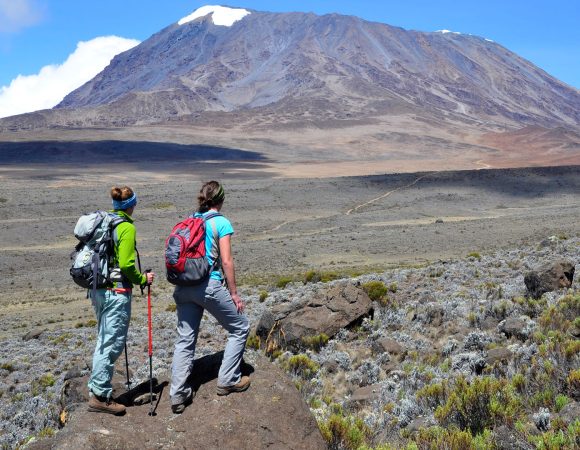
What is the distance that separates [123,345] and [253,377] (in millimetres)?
1057

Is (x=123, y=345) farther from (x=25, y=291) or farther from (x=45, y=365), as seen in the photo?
(x=25, y=291)

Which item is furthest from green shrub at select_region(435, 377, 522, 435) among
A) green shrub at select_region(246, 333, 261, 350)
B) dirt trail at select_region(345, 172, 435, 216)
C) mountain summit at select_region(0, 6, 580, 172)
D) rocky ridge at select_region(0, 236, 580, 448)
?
mountain summit at select_region(0, 6, 580, 172)

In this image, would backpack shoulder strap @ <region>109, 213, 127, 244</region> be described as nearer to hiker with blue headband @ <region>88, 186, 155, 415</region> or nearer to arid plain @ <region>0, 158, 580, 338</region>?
hiker with blue headband @ <region>88, 186, 155, 415</region>

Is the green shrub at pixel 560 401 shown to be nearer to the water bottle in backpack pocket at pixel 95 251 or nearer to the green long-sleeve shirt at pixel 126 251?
the green long-sleeve shirt at pixel 126 251

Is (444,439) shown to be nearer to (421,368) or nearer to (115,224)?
(421,368)

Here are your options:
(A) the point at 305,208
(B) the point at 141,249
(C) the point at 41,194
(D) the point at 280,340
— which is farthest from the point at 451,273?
(C) the point at 41,194

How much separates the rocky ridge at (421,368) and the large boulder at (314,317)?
160 mm

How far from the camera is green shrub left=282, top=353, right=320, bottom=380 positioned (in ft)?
23.2

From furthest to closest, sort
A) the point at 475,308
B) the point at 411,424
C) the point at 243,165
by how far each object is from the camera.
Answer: the point at 243,165
the point at 475,308
the point at 411,424

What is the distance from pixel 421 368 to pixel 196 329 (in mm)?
3165

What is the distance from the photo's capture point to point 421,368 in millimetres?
6586

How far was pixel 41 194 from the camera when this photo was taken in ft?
135

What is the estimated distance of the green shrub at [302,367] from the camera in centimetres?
707

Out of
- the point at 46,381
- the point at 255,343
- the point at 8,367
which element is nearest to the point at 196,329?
the point at 255,343
